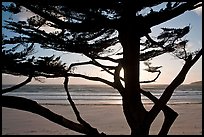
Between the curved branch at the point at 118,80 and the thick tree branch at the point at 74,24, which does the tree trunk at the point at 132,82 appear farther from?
the thick tree branch at the point at 74,24

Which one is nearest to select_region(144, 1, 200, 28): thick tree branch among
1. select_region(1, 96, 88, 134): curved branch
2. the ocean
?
select_region(1, 96, 88, 134): curved branch

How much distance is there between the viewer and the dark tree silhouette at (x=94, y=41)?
2725 millimetres

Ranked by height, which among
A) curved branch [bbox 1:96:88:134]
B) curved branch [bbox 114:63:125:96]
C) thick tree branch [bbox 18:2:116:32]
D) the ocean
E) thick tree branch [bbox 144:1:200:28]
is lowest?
the ocean

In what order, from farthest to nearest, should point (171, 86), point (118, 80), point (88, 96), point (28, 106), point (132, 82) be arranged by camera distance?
point (88, 96) < point (118, 80) < point (132, 82) < point (171, 86) < point (28, 106)

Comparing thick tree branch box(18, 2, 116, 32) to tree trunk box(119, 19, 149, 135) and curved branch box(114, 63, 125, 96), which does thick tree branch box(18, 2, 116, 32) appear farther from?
curved branch box(114, 63, 125, 96)

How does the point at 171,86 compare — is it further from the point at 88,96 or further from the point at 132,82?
the point at 88,96

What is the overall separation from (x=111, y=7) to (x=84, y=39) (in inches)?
20.4

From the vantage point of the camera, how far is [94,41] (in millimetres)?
3295

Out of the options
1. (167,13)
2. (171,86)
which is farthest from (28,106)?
(167,13)

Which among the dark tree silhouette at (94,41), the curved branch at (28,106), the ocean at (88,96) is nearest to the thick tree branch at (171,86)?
the dark tree silhouette at (94,41)

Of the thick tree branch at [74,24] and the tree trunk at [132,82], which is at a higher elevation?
the thick tree branch at [74,24]

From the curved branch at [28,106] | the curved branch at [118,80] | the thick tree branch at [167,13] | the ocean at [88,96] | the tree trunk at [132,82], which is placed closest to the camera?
the curved branch at [28,106]

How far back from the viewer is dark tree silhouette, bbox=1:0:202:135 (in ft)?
8.94

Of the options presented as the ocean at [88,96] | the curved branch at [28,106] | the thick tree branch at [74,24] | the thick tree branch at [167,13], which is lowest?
the ocean at [88,96]
